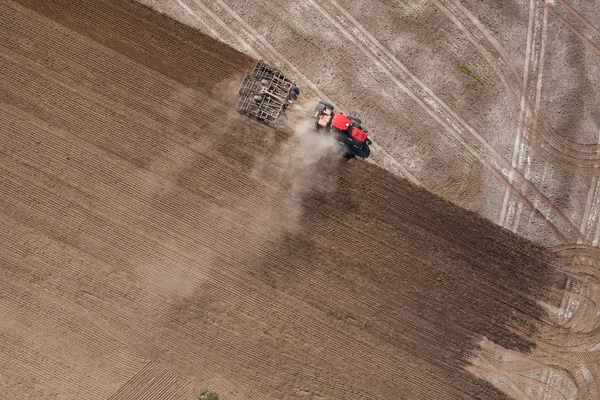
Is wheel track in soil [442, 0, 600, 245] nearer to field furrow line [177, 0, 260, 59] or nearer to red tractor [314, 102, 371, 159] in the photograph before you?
red tractor [314, 102, 371, 159]

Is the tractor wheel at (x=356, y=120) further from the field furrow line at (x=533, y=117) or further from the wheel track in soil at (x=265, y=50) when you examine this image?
the field furrow line at (x=533, y=117)

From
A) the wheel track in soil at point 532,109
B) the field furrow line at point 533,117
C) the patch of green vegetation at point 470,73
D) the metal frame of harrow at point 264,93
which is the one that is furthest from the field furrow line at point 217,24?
the field furrow line at point 533,117

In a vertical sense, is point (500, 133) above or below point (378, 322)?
above

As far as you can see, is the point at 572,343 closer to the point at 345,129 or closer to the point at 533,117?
the point at 533,117

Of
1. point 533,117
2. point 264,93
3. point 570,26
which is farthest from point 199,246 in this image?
point 570,26

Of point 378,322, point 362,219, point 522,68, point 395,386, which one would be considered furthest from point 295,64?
point 395,386

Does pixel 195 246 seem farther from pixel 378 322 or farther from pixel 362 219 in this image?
pixel 378 322

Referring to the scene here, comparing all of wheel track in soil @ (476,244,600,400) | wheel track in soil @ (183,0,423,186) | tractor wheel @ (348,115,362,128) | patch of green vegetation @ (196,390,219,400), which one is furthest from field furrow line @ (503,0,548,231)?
patch of green vegetation @ (196,390,219,400)
